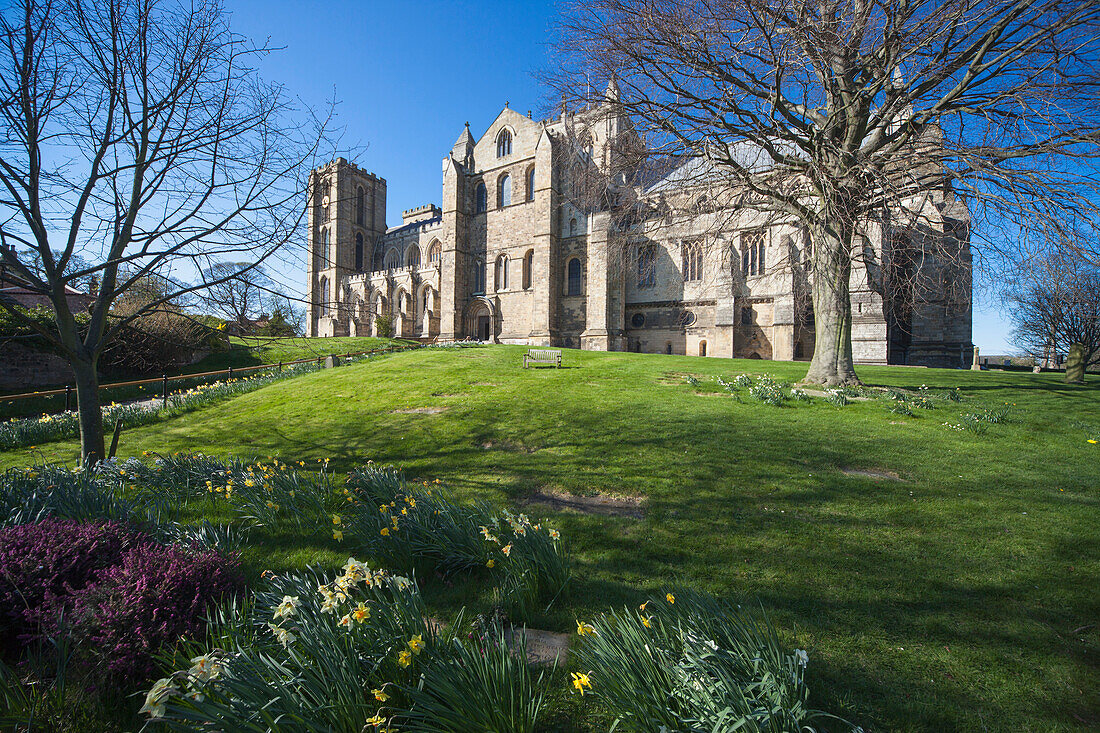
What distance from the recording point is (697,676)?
68.6 inches

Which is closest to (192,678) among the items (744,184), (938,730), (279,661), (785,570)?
(279,661)

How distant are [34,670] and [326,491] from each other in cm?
231

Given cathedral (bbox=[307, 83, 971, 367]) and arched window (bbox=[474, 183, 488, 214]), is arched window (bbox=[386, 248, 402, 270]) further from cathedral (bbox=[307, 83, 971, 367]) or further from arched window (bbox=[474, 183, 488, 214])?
arched window (bbox=[474, 183, 488, 214])

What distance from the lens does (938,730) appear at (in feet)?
5.90

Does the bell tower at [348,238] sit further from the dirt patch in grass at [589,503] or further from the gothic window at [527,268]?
the dirt patch in grass at [589,503]

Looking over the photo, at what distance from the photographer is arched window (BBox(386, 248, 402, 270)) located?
4047cm

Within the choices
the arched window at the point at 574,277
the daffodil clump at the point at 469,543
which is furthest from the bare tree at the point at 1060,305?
the arched window at the point at 574,277

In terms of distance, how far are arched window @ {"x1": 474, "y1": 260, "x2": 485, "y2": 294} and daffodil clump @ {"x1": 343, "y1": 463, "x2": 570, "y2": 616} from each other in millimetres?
29274

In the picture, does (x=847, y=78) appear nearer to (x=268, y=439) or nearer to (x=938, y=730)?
(x=938, y=730)

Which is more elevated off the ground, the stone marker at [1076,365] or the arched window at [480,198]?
the arched window at [480,198]

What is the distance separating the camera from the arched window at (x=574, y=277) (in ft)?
93.9

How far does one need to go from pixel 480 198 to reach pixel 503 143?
423cm

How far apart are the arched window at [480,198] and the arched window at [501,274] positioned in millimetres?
4600

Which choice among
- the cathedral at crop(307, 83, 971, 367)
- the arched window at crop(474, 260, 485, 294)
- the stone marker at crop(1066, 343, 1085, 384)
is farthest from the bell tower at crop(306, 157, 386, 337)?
the stone marker at crop(1066, 343, 1085, 384)
